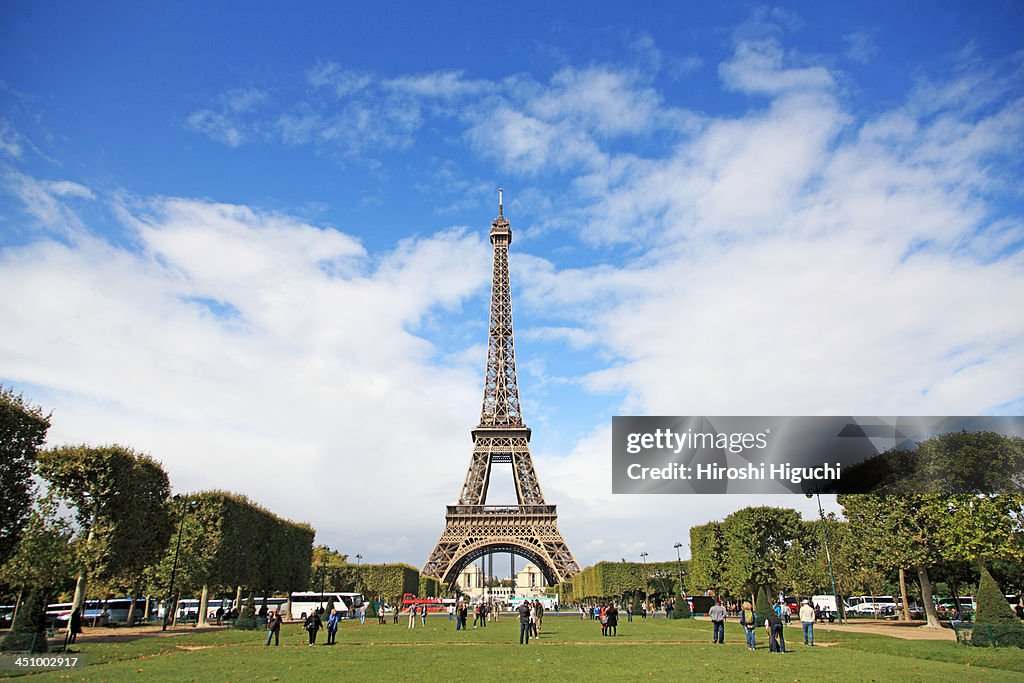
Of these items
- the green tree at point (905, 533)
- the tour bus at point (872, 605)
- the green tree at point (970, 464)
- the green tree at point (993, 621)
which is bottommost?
the tour bus at point (872, 605)

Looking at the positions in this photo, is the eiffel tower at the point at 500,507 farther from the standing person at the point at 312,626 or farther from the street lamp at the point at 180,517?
the standing person at the point at 312,626

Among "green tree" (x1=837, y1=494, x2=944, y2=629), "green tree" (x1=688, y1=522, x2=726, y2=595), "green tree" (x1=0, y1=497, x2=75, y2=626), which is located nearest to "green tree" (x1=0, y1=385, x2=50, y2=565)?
"green tree" (x1=0, y1=497, x2=75, y2=626)

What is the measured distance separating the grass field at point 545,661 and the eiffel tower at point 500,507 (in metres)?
45.4

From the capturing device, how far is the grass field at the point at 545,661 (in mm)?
16766

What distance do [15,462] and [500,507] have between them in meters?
55.3

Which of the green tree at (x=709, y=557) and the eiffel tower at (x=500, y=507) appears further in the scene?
the eiffel tower at (x=500, y=507)

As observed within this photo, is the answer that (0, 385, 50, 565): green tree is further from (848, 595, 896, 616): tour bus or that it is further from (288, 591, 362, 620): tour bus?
(848, 595, 896, 616): tour bus

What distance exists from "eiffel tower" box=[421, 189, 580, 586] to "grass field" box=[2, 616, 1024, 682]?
45.4 meters

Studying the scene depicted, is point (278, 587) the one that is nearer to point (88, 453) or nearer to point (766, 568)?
point (88, 453)

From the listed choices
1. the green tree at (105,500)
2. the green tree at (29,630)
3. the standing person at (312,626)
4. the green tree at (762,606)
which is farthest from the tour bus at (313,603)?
the green tree at (29,630)

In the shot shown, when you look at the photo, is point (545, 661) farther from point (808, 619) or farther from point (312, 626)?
point (808, 619)

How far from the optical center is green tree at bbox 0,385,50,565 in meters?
27.8

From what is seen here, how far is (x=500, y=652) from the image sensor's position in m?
23.5

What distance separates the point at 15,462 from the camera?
28359 mm
